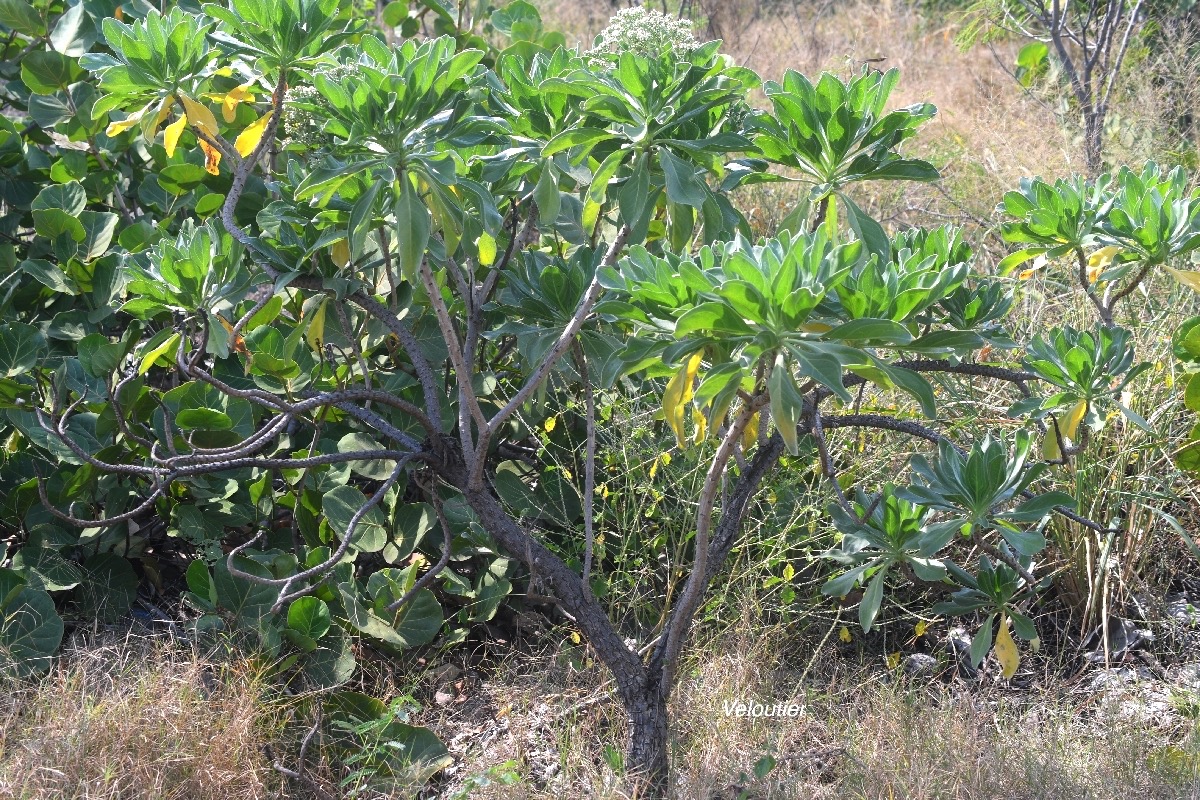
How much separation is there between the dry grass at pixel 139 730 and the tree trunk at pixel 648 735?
0.76 meters

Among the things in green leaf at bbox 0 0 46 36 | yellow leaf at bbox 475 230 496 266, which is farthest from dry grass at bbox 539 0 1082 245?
green leaf at bbox 0 0 46 36

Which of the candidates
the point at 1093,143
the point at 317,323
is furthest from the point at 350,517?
the point at 1093,143

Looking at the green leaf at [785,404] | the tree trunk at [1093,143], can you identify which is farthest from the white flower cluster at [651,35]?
the tree trunk at [1093,143]

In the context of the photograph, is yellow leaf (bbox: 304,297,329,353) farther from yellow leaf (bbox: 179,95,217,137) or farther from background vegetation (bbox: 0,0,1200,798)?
yellow leaf (bbox: 179,95,217,137)

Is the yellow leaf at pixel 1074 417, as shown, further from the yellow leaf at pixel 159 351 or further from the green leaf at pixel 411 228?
the yellow leaf at pixel 159 351

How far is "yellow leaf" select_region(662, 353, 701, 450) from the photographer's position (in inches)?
62.4

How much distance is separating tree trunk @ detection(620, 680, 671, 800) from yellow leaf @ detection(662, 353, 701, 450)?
2.35ft

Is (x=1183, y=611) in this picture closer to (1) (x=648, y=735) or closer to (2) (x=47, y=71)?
(1) (x=648, y=735)

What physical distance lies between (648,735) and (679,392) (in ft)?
2.90

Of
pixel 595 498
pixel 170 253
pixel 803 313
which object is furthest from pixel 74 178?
pixel 803 313

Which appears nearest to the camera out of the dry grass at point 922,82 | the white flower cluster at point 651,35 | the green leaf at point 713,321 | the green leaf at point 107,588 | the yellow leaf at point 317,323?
the green leaf at point 713,321

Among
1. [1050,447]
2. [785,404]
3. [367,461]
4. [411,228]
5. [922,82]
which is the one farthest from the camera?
[922,82]

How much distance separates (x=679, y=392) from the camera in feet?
5.36

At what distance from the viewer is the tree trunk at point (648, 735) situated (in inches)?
84.9
